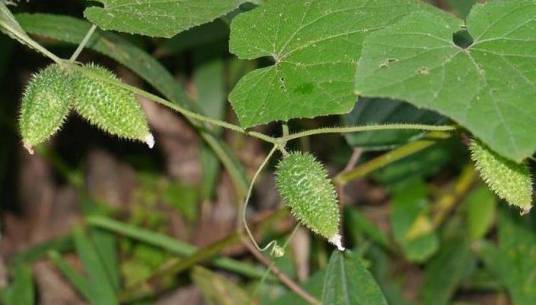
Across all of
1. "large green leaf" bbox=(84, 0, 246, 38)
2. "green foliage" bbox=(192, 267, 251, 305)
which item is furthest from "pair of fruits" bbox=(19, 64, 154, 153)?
"green foliage" bbox=(192, 267, 251, 305)

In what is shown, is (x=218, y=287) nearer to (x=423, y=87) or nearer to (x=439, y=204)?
(x=439, y=204)

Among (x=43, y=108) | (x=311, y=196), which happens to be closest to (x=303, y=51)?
(x=311, y=196)

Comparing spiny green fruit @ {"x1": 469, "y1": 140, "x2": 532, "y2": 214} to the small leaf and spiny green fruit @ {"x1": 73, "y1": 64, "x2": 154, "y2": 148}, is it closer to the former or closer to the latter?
spiny green fruit @ {"x1": 73, "y1": 64, "x2": 154, "y2": 148}

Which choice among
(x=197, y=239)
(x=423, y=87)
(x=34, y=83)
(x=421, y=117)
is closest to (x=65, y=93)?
(x=34, y=83)

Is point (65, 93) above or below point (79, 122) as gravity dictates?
below

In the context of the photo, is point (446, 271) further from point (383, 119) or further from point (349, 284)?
point (349, 284)
